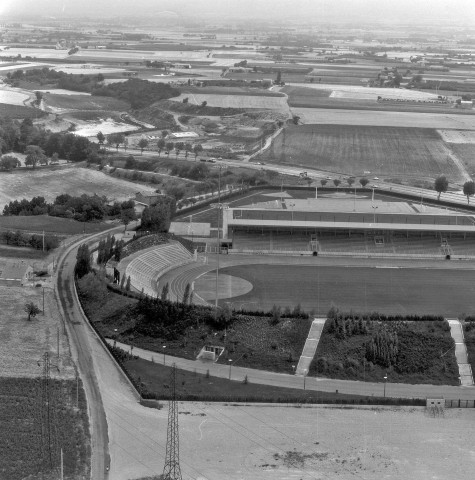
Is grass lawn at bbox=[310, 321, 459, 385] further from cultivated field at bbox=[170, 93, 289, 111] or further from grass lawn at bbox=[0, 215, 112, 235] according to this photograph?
cultivated field at bbox=[170, 93, 289, 111]

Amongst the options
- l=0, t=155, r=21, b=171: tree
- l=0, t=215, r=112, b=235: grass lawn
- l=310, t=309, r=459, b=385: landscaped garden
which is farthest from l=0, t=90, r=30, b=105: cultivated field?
l=310, t=309, r=459, b=385: landscaped garden

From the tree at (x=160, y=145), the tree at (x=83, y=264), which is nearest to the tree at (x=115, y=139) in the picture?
the tree at (x=160, y=145)

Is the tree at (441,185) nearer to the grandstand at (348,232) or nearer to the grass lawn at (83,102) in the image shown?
the grandstand at (348,232)

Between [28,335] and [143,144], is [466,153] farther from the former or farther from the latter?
[28,335]

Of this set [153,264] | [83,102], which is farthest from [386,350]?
[83,102]

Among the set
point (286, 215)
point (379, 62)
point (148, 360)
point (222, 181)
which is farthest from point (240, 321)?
point (379, 62)
